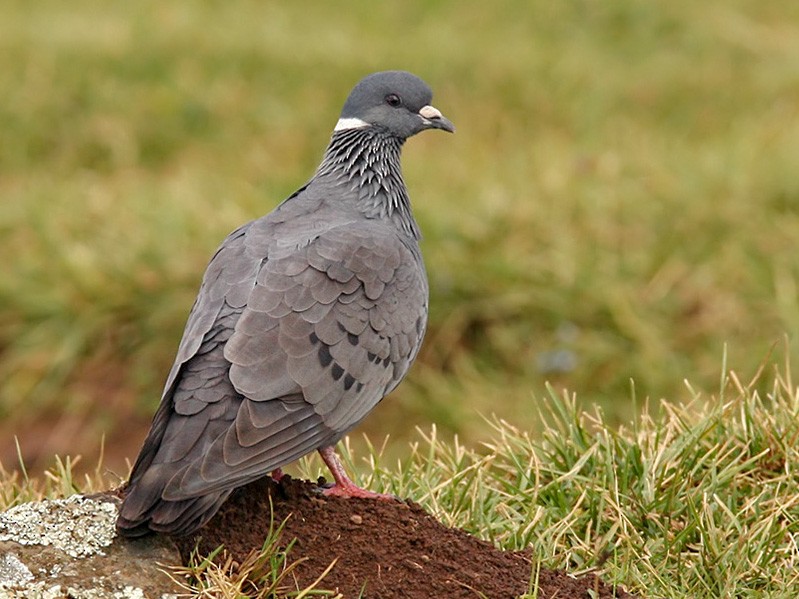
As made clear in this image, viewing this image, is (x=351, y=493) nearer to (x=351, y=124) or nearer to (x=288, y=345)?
(x=288, y=345)

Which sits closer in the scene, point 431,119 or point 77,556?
point 77,556

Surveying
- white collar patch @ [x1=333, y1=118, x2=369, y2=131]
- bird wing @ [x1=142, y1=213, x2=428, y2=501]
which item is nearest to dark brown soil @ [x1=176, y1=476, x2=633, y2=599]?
bird wing @ [x1=142, y1=213, x2=428, y2=501]

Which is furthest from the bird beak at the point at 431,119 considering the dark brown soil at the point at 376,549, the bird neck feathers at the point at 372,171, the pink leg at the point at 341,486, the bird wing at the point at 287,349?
the dark brown soil at the point at 376,549

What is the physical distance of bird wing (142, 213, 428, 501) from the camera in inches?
137

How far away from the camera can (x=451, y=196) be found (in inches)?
309

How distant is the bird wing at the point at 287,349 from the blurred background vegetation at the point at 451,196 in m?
0.85

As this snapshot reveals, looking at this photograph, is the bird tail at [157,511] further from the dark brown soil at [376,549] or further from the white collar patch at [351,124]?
the white collar patch at [351,124]

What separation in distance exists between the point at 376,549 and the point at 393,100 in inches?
77.4

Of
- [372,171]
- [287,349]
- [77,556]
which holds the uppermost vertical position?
[372,171]

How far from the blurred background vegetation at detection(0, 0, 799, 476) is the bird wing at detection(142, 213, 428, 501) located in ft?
2.79

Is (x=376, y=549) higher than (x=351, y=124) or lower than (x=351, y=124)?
lower

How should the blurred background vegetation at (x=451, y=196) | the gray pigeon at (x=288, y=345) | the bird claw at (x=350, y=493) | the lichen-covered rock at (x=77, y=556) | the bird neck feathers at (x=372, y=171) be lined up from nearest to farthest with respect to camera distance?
the lichen-covered rock at (x=77, y=556) < the gray pigeon at (x=288, y=345) < the bird claw at (x=350, y=493) < the bird neck feathers at (x=372, y=171) < the blurred background vegetation at (x=451, y=196)

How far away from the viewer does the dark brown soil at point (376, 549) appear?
11.2ft

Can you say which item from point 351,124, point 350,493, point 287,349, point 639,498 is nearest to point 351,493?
point 350,493
